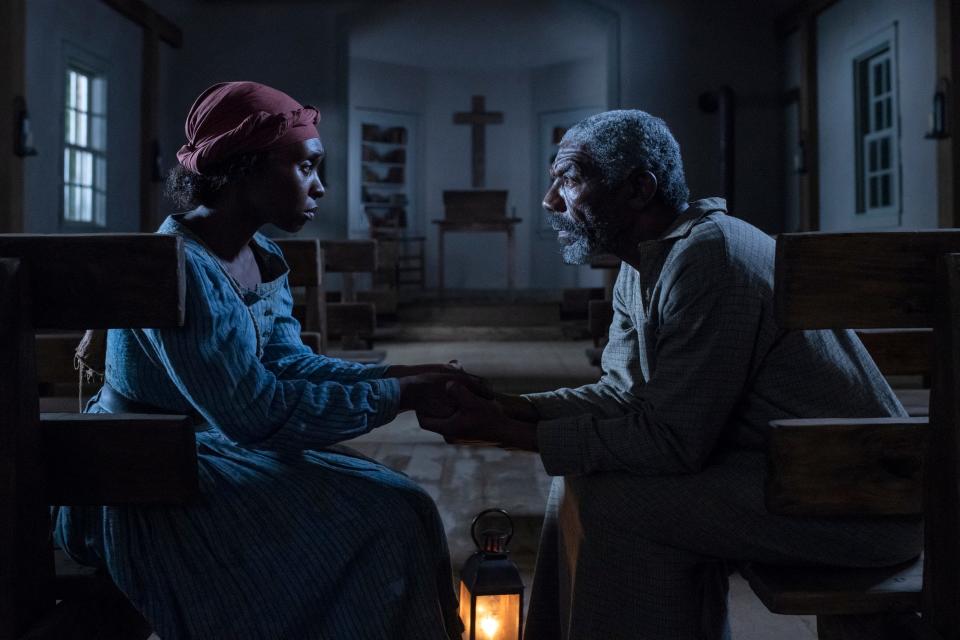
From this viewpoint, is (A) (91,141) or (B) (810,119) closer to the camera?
(A) (91,141)

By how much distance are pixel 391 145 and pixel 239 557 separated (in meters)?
12.1

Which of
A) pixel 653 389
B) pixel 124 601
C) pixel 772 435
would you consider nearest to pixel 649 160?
pixel 653 389

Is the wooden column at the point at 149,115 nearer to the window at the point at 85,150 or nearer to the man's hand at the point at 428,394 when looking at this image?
the window at the point at 85,150

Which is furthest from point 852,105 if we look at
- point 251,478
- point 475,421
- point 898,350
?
point 251,478

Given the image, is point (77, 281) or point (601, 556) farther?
point (601, 556)

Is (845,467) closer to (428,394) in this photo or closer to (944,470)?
(944,470)

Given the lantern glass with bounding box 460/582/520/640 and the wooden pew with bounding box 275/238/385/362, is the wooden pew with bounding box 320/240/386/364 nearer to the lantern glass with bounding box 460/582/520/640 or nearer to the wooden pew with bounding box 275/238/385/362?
the wooden pew with bounding box 275/238/385/362

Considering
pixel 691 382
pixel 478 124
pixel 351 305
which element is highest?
pixel 478 124

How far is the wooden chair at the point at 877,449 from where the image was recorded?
1.22m

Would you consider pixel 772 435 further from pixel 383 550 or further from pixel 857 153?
pixel 857 153

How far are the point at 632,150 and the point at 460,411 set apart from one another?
0.60 meters

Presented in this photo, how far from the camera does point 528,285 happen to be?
13.5 m

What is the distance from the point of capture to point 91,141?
337 inches

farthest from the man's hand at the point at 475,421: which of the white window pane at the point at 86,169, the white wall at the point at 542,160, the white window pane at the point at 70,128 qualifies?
the white wall at the point at 542,160
